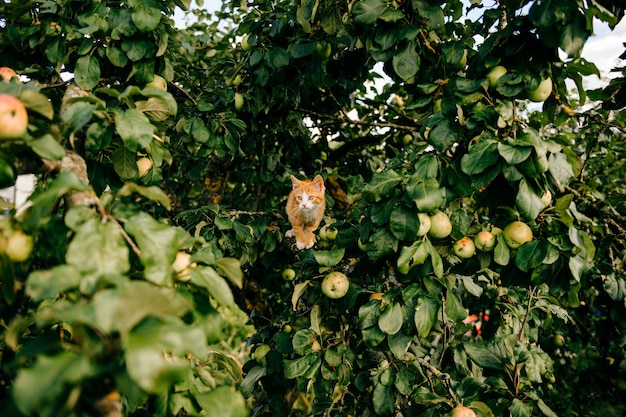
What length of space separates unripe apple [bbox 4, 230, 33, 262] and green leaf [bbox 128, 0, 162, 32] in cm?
96

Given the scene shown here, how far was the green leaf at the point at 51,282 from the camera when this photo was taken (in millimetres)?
740

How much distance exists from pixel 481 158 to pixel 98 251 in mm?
1113

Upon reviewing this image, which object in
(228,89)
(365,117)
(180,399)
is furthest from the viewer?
(365,117)

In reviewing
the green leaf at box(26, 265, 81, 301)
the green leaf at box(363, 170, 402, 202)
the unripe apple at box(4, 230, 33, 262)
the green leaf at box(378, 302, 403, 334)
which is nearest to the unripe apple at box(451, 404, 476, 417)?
the green leaf at box(378, 302, 403, 334)

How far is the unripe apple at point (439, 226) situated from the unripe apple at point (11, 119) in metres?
1.23

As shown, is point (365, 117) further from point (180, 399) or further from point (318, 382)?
point (180, 399)

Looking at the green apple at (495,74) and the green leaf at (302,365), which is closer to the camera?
the green apple at (495,74)

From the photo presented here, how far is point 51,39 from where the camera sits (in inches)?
69.3

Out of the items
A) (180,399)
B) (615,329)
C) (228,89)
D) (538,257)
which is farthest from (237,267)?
(615,329)

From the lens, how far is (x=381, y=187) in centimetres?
140

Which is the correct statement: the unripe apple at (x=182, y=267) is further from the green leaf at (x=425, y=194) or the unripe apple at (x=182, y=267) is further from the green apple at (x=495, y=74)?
the green apple at (x=495, y=74)

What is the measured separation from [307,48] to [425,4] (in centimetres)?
69

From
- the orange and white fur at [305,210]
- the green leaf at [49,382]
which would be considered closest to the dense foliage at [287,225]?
the green leaf at [49,382]

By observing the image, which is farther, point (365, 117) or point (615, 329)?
point (365, 117)
